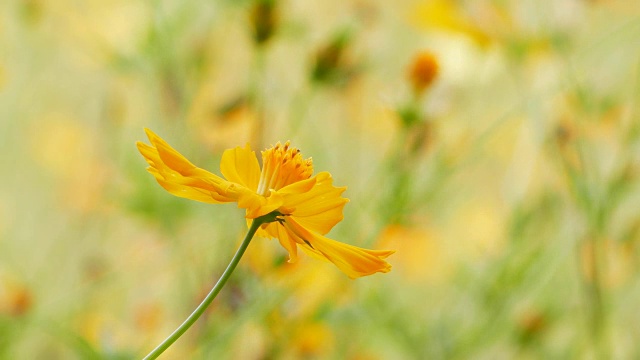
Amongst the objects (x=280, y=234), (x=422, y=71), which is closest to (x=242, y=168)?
(x=280, y=234)

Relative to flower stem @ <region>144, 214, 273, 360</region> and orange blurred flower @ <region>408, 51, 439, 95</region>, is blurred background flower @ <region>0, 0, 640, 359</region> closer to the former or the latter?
orange blurred flower @ <region>408, 51, 439, 95</region>

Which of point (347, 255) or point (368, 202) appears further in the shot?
point (368, 202)

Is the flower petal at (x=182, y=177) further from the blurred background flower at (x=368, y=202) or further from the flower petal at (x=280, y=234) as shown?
the blurred background flower at (x=368, y=202)

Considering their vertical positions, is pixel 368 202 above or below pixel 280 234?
above

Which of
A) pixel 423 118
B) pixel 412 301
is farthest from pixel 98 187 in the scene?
pixel 423 118

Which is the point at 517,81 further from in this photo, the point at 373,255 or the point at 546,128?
the point at 373,255

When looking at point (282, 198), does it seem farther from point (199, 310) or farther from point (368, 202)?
point (368, 202)

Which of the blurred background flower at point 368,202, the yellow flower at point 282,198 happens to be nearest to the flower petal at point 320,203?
the yellow flower at point 282,198
